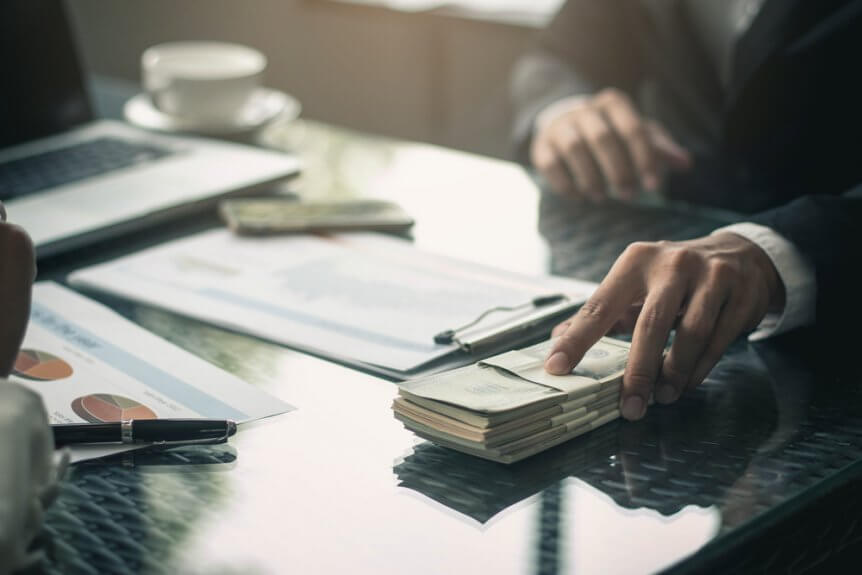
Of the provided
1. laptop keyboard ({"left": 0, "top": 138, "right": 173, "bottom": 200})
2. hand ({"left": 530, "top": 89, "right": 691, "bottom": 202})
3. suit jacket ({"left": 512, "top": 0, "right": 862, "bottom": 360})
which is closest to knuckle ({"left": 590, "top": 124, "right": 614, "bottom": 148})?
hand ({"left": 530, "top": 89, "right": 691, "bottom": 202})

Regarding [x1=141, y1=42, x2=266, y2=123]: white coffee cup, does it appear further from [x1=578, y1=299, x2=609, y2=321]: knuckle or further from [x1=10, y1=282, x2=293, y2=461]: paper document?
[x1=578, y1=299, x2=609, y2=321]: knuckle

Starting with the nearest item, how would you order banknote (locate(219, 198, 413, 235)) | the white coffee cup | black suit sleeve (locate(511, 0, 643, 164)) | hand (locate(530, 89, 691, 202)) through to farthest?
banknote (locate(219, 198, 413, 235))
hand (locate(530, 89, 691, 202))
the white coffee cup
black suit sleeve (locate(511, 0, 643, 164))

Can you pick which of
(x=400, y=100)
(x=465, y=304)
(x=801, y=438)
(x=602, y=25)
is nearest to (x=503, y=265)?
(x=465, y=304)

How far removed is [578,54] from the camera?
1.49 metres

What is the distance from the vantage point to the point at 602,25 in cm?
Result: 151

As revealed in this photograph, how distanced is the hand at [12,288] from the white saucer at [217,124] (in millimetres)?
749

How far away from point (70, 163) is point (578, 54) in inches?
28.6

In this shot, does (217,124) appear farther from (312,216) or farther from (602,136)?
(602,136)

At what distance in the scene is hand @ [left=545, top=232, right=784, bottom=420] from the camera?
68cm

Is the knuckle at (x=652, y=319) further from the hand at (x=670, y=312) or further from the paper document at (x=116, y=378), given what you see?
the paper document at (x=116, y=378)

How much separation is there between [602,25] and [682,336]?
0.91 m

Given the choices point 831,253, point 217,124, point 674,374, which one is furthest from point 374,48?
point 674,374

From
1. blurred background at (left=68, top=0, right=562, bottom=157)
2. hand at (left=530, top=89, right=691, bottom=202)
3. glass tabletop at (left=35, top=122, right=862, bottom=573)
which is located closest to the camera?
glass tabletop at (left=35, top=122, right=862, bottom=573)

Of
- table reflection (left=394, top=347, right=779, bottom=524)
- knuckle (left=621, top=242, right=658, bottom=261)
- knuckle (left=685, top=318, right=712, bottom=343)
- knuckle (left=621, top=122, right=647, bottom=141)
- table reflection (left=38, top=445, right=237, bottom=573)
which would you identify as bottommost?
table reflection (left=394, top=347, right=779, bottom=524)
